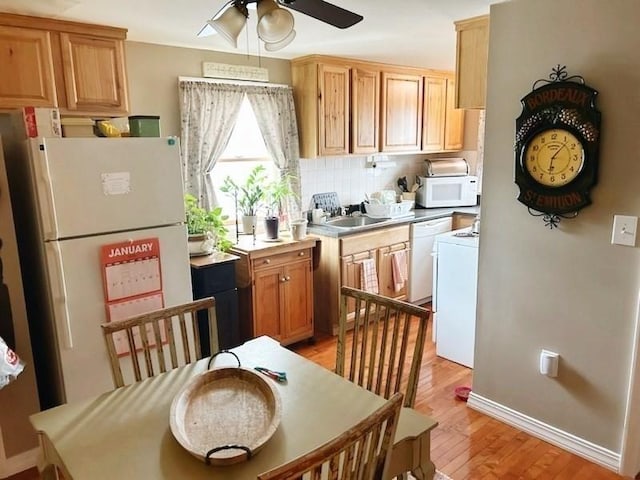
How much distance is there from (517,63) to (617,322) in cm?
138

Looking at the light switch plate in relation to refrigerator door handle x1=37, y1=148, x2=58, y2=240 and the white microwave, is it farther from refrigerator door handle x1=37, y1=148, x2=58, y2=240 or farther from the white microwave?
the white microwave

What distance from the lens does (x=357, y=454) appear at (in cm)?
107

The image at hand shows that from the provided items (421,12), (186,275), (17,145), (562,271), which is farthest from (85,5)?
(562,271)

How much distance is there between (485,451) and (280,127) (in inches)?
110

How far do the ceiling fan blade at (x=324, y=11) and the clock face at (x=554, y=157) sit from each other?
1153 mm

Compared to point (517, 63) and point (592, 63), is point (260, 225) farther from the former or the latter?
point (592, 63)

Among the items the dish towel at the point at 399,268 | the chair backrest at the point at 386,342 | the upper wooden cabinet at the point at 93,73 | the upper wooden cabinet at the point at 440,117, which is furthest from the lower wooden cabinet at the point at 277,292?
the upper wooden cabinet at the point at 440,117

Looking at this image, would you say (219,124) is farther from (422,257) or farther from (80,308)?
(422,257)

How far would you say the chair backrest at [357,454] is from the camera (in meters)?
0.92

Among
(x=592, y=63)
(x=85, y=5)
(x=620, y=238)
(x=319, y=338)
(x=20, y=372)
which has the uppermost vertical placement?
(x=85, y=5)

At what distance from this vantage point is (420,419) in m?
1.50

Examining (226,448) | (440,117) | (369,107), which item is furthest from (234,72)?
(226,448)

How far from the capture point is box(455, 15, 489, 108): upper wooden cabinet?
2816mm

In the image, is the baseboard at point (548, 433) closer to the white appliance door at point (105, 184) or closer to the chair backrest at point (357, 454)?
the chair backrest at point (357, 454)
